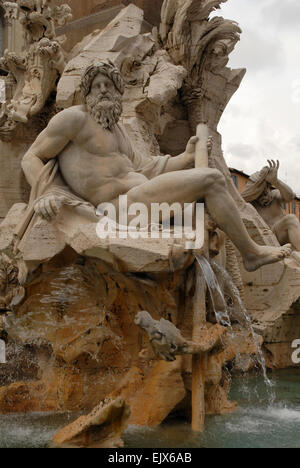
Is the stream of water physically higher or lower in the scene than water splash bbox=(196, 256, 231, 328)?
lower

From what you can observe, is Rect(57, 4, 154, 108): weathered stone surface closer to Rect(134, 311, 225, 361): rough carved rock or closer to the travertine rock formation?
the travertine rock formation

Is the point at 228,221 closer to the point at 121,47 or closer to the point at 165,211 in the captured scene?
the point at 165,211

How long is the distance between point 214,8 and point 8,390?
526 centimetres

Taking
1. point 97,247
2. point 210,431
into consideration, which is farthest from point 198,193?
point 210,431

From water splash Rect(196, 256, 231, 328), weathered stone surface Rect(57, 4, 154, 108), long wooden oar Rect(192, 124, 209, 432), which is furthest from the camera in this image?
weathered stone surface Rect(57, 4, 154, 108)

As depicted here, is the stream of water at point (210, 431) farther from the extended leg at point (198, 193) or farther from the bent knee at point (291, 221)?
the bent knee at point (291, 221)

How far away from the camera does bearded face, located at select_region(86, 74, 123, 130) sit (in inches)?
→ 180

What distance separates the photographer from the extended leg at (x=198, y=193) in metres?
4.37

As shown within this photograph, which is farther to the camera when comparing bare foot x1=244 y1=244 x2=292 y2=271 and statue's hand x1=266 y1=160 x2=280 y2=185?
statue's hand x1=266 y1=160 x2=280 y2=185

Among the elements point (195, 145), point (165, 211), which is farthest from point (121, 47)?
point (165, 211)

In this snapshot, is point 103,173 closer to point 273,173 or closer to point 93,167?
point 93,167

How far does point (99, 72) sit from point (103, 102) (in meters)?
0.25

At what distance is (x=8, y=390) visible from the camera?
4.83 metres

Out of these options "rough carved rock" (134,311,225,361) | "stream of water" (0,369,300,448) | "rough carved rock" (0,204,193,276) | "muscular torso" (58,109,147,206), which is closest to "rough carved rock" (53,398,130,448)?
"stream of water" (0,369,300,448)
